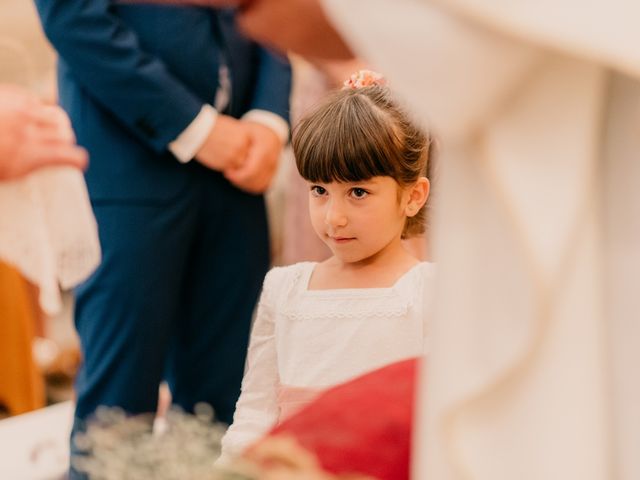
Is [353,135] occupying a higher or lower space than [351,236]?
higher

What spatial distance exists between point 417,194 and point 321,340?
0.27 meters

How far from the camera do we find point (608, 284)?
0.62m

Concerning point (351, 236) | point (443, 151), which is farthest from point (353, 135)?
point (443, 151)

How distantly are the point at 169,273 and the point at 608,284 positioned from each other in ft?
4.43

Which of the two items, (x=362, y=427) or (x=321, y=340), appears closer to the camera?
(x=362, y=427)

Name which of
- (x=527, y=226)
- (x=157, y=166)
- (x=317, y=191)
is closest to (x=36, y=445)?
→ (x=157, y=166)

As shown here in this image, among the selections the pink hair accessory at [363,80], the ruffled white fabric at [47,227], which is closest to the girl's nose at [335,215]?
the pink hair accessory at [363,80]

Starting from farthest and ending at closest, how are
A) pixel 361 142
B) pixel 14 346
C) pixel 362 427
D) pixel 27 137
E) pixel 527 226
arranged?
pixel 14 346 → pixel 361 142 → pixel 27 137 → pixel 362 427 → pixel 527 226

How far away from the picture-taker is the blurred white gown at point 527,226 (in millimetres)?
532

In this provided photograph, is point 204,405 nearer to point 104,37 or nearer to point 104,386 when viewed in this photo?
point 104,386

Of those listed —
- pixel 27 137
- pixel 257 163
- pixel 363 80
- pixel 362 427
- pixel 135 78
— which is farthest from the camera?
pixel 257 163

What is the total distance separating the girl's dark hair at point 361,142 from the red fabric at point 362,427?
1.76 ft

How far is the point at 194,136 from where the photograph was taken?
1.83 m

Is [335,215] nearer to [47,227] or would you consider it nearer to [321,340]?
[321,340]
